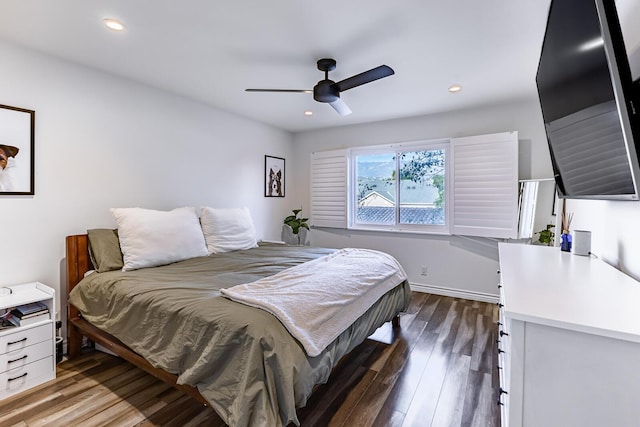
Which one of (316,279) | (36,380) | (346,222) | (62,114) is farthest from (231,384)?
(346,222)

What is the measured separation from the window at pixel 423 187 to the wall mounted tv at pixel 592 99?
6.32ft

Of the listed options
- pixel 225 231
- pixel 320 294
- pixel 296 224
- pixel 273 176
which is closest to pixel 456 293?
pixel 296 224

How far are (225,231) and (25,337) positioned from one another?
1.70 m

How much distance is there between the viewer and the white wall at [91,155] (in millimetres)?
2279

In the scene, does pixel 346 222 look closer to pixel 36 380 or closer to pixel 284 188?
pixel 284 188

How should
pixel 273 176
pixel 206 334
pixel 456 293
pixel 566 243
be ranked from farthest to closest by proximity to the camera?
pixel 273 176, pixel 456 293, pixel 566 243, pixel 206 334

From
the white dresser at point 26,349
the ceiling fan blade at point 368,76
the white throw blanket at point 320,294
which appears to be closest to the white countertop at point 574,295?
the white throw blanket at point 320,294

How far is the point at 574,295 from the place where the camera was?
1079 millimetres

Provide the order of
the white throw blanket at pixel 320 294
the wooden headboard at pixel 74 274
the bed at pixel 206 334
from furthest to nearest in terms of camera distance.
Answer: the wooden headboard at pixel 74 274 < the white throw blanket at pixel 320 294 < the bed at pixel 206 334

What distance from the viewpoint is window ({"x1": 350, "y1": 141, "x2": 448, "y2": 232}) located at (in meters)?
4.10

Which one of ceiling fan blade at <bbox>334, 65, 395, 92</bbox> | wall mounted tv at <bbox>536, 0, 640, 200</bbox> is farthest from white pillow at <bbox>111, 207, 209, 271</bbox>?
wall mounted tv at <bbox>536, 0, 640, 200</bbox>

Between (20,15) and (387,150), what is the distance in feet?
12.5

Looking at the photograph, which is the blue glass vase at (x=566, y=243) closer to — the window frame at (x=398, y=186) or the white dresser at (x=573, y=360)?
the white dresser at (x=573, y=360)

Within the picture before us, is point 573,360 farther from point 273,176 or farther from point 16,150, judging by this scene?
point 273,176
